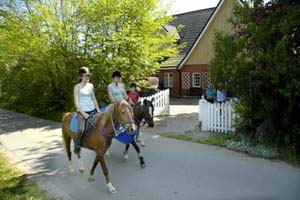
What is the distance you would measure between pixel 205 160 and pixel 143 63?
8583mm

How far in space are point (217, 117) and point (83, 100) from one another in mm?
5693

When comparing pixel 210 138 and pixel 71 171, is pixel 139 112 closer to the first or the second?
pixel 71 171

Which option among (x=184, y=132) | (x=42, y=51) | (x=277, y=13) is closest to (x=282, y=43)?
(x=277, y=13)

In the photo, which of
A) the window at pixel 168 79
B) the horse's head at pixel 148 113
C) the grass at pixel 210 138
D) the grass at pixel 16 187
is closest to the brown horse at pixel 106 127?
the grass at pixel 16 187

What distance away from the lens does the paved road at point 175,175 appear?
539cm

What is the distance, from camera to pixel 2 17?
14906 mm

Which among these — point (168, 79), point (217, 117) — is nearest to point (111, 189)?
point (217, 117)

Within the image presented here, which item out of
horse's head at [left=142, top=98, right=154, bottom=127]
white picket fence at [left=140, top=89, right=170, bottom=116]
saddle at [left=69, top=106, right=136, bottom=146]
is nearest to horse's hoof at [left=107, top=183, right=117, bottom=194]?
saddle at [left=69, top=106, right=136, bottom=146]

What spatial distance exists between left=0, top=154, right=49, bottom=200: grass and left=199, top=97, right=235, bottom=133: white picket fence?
6338 millimetres

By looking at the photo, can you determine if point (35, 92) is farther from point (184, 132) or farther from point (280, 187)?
point (280, 187)

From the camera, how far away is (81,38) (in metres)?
14.8

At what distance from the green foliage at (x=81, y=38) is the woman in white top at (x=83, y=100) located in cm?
830

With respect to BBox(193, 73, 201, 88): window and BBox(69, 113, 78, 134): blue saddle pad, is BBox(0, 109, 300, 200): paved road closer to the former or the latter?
BBox(69, 113, 78, 134): blue saddle pad

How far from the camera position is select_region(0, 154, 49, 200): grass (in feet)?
17.8
